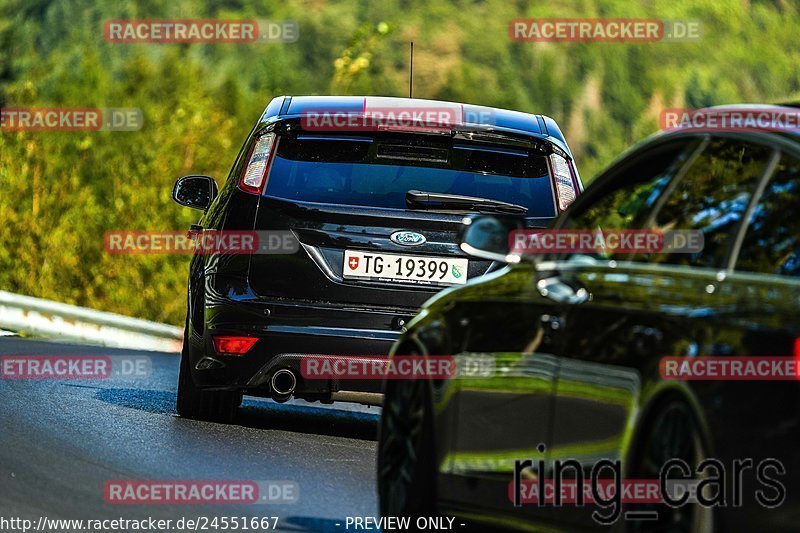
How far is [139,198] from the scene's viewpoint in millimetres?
79062

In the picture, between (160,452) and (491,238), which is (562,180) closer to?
(160,452)

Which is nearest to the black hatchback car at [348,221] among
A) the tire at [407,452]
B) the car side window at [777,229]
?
the tire at [407,452]

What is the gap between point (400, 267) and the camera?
950 cm

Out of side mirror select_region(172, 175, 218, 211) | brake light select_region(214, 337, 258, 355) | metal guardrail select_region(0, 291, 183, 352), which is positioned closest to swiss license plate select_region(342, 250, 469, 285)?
brake light select_region(214, 337, 258, 355)

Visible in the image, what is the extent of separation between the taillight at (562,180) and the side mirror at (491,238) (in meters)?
3.48

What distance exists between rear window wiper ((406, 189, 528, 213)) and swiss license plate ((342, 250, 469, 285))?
0.88 feet

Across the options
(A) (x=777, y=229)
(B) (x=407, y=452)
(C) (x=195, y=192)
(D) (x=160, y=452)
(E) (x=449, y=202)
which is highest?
(C) (x=195, y=192)

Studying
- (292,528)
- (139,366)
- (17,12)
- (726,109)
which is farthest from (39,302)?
(17,12)

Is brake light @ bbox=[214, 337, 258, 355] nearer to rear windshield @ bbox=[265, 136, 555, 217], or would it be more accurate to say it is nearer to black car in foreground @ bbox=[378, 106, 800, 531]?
rear windshield @ bbox=[265, 136, 555, 217]

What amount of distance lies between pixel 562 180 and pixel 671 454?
510 centimetres

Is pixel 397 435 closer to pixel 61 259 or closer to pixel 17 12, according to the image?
pixel 61 259

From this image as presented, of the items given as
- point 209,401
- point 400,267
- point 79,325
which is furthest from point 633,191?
point 79,325

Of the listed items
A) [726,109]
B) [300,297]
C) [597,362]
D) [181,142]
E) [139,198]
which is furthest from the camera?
[181,142]

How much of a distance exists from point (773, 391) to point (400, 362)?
2.65m
